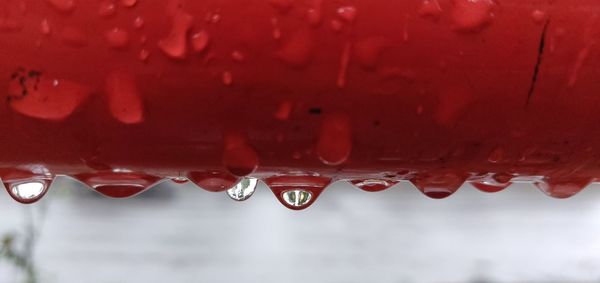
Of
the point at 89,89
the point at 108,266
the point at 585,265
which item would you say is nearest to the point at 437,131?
the point at 89,89

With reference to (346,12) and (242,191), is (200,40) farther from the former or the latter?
(242,191)

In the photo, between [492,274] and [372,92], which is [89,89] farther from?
[492,274]

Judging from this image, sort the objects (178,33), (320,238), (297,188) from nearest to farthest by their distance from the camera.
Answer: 1. (178,33)
2. (297,188)
3. (320,238)

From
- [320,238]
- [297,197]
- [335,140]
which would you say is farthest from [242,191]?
[320,238]

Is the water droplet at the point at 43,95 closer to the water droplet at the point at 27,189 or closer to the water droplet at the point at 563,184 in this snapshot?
the water droplet at the point at 27,189

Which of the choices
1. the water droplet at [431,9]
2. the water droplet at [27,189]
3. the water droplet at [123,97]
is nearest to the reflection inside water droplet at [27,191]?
the water droplet at [27,189]
